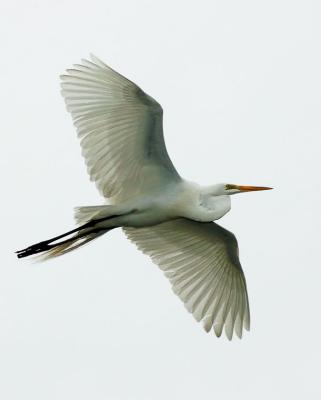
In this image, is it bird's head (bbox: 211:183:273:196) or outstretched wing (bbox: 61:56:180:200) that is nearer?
outstretched wing (bbox: 61:56:180:200)

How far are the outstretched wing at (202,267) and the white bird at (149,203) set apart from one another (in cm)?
1

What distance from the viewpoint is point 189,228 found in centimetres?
1321

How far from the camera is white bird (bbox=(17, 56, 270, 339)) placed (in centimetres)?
1182

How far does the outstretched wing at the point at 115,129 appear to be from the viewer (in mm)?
11727

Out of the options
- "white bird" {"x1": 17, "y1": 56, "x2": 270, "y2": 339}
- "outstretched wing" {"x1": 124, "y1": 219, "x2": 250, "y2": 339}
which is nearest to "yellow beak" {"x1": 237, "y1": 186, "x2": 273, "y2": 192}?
"white bird" {"x1": 17, "y1": 56, "x2": 270, "y2": 339}

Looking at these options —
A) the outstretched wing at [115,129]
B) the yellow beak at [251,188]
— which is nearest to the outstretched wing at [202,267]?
the yellow beak at [251,188]

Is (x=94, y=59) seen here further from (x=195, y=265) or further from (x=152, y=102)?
(x=195, y=265)

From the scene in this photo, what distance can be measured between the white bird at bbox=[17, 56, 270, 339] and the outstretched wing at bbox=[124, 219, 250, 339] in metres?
0.01

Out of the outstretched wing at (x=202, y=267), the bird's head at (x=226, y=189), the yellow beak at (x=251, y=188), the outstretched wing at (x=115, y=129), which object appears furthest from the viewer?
the outstretched wing at (x=202, y=267)

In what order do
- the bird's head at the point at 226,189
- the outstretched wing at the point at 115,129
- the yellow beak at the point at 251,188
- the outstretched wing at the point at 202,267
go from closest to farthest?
the outstretched wing at the point at 115,129 < the bird's head at the point at 226,189 < the yellow beak at the point at 251,188 < the outstretched wing at the point at 202,267

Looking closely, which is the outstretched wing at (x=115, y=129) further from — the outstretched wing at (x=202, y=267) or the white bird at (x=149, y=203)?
the outstretched wing at (x=202, y=267)

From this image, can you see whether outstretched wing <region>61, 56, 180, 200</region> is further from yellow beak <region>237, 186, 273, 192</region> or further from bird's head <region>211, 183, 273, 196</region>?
yellow beak <region>237, 186, 273, 192</region>

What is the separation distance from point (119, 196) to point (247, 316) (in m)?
2.14

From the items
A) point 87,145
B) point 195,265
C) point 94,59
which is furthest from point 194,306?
point 94,59
